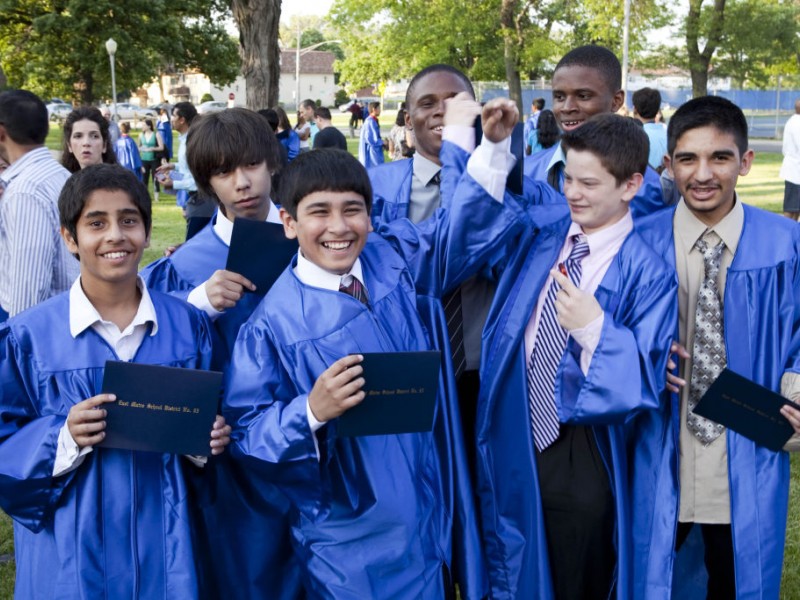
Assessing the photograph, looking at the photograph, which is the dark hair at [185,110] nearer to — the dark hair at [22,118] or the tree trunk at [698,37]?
the dark hair at [22,118]

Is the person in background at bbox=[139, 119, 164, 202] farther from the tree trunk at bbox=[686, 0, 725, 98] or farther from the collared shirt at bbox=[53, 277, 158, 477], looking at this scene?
the tree trunk at bbox=[686, 0, 725, 98]

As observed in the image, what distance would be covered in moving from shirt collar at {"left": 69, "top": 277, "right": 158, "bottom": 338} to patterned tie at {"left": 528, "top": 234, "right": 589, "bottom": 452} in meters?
1.14

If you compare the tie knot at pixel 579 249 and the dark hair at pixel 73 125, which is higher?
the dark hair at pixel 73 125

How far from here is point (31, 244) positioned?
339 centimetres

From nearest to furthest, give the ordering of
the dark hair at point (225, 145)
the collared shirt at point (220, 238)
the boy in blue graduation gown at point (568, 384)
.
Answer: the boy in blue graduation gown at point (568, 384) < the collared shirt at point (220, 238) < the dark hair at point (225, 145)

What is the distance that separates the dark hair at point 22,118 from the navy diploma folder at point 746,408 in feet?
9.99

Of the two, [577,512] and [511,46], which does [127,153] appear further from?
[511,46]

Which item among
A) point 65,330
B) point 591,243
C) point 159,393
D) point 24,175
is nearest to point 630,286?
point 591,243

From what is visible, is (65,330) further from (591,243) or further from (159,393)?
(591,243)

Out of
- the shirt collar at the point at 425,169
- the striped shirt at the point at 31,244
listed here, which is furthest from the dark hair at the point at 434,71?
the striped shirt at the point at 31,244

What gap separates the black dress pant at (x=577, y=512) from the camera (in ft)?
8.63

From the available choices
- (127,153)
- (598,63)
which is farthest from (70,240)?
(127,153)

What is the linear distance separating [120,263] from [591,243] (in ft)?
4.51

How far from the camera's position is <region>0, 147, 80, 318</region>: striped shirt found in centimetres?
339
